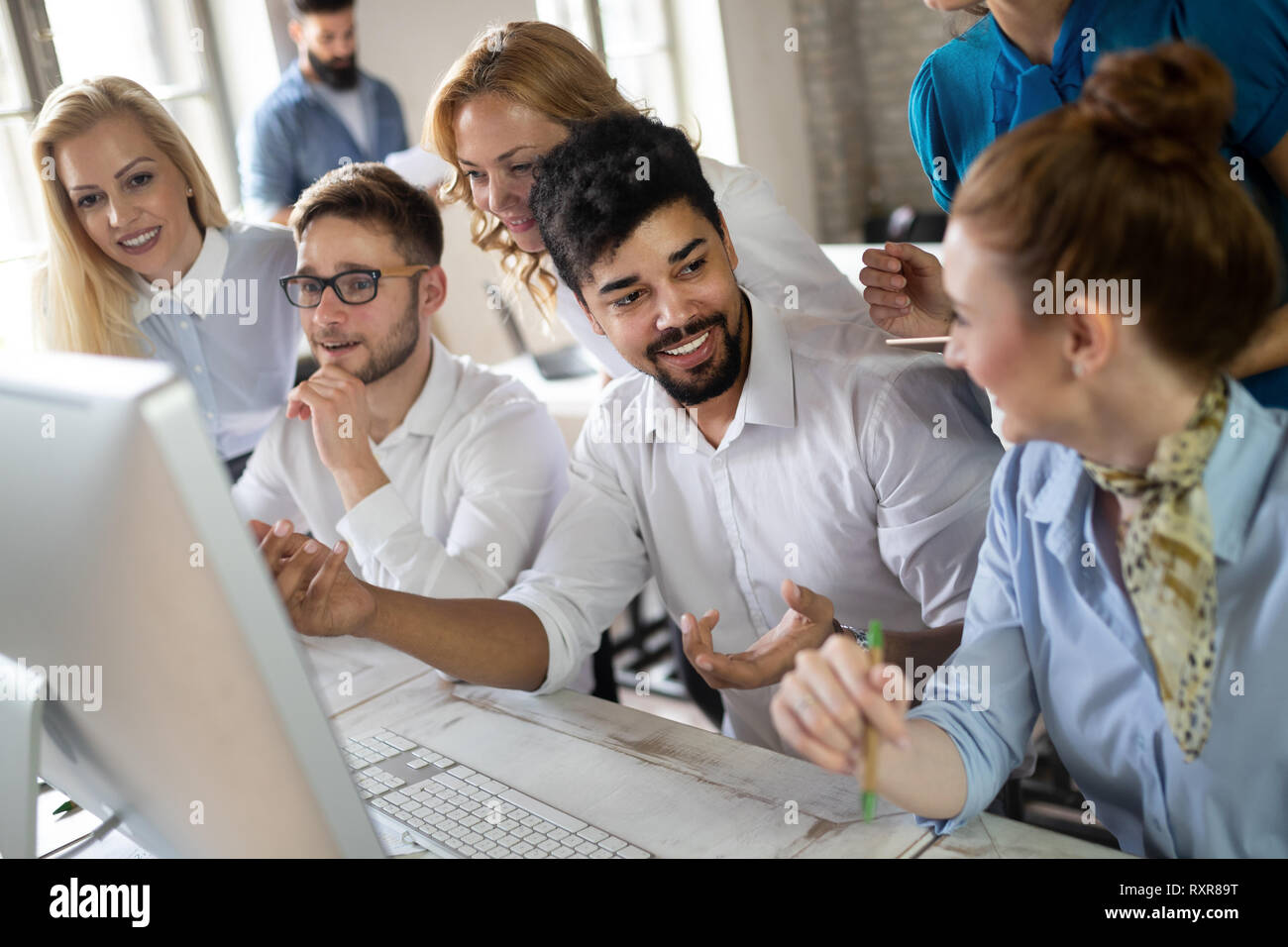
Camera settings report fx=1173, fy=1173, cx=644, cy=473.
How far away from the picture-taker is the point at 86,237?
1965 mm

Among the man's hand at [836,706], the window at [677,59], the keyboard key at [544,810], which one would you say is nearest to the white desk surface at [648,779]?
the keyboard key at [544,810]

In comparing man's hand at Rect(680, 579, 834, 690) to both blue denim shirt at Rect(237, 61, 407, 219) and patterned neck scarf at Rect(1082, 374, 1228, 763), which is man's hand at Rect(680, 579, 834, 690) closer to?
patterned neck scarf at Rect(1082, 374, 1228, 763)

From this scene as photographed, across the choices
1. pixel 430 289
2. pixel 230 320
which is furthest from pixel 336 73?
pixel 430 289

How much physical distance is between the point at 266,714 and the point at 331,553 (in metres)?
0.70

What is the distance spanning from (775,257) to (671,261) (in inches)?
19.4

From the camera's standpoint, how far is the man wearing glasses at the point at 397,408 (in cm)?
170

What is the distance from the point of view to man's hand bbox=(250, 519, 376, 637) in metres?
1.32

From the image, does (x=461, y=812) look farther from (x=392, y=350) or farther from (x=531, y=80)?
(x=531, y=80)

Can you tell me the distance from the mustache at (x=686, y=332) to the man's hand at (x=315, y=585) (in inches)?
17.3

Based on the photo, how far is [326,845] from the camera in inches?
27.6

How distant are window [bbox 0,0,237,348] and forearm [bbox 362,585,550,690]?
7.80ft

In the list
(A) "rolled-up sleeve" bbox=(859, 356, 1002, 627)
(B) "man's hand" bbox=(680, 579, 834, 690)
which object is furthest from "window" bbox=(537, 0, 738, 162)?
(B) "man's hand" bbox=(680, 579, 834, 690)
